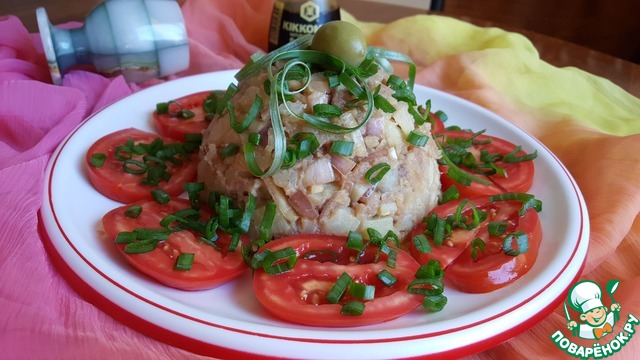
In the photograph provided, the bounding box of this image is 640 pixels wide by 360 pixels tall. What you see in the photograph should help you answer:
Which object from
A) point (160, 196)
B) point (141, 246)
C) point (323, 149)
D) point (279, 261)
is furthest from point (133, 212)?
point (323, 149)

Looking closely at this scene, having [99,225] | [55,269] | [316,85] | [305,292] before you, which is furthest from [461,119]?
[55,269]

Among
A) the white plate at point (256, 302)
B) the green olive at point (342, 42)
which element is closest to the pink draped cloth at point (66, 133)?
the white plate at point (256, 302)

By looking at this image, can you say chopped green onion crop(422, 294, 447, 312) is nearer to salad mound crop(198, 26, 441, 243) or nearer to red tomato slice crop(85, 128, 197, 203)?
salad mound crop(198, 26, 441, 243)

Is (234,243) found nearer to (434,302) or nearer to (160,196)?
(160,196)

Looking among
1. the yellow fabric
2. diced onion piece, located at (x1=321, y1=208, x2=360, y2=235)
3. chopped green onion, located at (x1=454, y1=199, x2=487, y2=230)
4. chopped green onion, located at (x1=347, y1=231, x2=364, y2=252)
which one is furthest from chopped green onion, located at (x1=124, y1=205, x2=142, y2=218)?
the yellow fabric

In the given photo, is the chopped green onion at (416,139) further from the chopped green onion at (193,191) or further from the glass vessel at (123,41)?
the glass vessel at (123,41)
